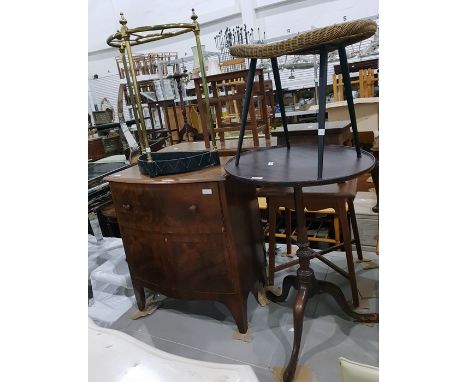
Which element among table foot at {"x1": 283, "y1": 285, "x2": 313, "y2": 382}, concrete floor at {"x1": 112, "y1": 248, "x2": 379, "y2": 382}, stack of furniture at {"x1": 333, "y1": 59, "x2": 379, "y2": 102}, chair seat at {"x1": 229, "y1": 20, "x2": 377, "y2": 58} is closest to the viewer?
chair seat at {"x1": 229, "y1": 20, "x2": 377, "y2": 58}

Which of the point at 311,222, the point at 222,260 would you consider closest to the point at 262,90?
the point at 222,260

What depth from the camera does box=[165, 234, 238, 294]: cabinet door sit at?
5.17ft

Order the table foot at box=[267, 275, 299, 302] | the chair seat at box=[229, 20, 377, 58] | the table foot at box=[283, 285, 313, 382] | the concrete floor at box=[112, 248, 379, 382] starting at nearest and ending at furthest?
the chair seat at box=[229, 20, 377, 58] → the table foot at box=[283, 285, 313, 382] → the concrete floor at box=[112, 248, 379, 382] → the table foot at box=[267, 275, 299, 302]

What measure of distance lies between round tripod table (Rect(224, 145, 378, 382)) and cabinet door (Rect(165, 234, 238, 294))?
14.1 inches

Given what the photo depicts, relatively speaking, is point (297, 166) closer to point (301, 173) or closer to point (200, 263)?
point (301, 173)

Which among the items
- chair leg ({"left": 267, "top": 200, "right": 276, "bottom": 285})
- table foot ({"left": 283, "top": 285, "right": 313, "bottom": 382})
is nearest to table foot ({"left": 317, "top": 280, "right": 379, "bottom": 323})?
table foot ({"left": 283, "top": 285, "right": 313, "bottom": 382})

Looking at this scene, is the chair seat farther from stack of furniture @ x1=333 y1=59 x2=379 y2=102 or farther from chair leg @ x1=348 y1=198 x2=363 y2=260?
stack of furniture @ x1=333 y1=59 x2=379 y2=102

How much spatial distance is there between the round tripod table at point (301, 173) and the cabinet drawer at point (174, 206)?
0.22 m

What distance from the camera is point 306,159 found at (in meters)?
1.31

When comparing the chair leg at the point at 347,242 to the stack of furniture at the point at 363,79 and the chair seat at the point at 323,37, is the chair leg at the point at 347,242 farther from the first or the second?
the stack of furniture at the point at 363,79

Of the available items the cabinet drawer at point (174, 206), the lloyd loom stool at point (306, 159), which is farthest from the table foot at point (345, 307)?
the cabinet drawer at point (174, 206)

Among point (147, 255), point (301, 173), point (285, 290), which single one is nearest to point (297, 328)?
point (285, 290)

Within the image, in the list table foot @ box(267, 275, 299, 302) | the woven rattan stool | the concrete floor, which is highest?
the woven rattan stool

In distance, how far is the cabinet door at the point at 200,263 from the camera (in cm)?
158
